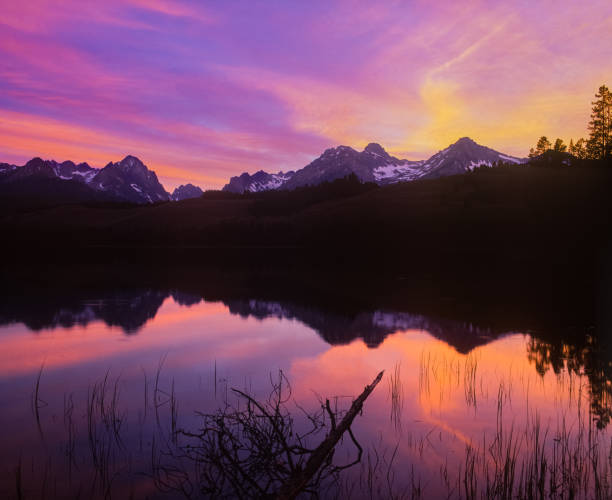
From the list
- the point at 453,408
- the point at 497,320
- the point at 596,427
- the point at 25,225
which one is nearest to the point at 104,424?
the point at 453,408

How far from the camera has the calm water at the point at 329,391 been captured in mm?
9492

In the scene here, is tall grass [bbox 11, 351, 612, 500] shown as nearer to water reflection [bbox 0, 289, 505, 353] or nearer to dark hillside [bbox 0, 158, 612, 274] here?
water reflection [bbox 0, 289, 505, 353]

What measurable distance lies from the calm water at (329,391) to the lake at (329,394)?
6 centimetres

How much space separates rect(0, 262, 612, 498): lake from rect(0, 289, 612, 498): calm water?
0.06 metres

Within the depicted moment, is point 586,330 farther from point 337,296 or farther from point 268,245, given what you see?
point 268,245

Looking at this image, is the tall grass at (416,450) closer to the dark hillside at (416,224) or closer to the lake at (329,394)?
the lake at (329,394)

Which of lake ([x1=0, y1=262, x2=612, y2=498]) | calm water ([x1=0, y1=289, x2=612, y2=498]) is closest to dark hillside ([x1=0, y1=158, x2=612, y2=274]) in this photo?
lake ([x1=0, y1=262, x2=612, y2=498])

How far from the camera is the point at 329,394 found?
15016 mm

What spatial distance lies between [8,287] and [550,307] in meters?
51.8

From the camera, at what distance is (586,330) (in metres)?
25.1

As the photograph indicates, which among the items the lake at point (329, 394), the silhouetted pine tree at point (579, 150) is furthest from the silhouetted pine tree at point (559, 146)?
the lake at point (329, 394)

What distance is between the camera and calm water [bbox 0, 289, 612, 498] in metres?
9.49

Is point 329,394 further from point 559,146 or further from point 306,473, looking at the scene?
point 559,146

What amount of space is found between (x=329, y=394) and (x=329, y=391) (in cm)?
33
